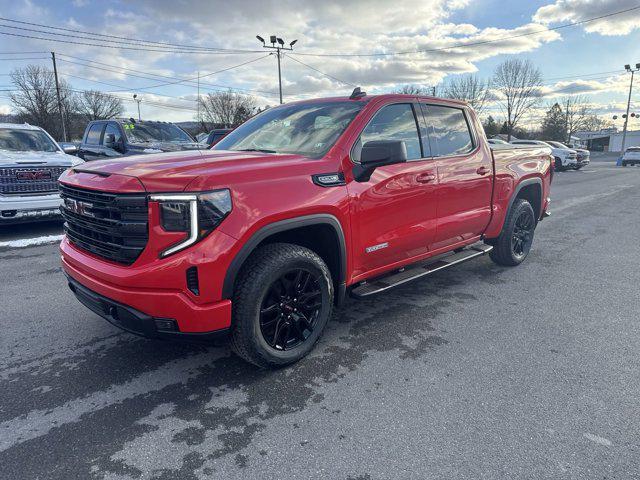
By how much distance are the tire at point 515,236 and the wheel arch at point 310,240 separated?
285 cm

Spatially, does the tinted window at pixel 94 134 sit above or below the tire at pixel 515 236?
above

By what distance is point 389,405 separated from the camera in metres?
2.64

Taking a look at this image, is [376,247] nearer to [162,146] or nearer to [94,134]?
[162,146]

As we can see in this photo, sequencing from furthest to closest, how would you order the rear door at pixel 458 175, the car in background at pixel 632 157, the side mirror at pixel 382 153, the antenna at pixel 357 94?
the car in background at pixel 632 157, the rear door at pixel 458 175, the antenna at pixel 357 94, the side mirror at pixel 382 153

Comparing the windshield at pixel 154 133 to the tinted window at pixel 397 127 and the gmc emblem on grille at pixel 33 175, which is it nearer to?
the gmc emblem on grille at pixel 33 175

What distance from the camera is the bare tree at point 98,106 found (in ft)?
219

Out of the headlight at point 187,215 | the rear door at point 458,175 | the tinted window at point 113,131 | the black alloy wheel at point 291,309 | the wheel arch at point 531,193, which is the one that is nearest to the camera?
the headlight at point 187,215

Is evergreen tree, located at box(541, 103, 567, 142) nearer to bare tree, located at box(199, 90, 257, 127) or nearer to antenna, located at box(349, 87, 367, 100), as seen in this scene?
bare tree, located at box(199, 90, 257, 127)

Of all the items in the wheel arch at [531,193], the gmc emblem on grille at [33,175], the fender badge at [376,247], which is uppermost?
the gmc emblem on grille at [33,175]

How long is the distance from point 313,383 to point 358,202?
133cm

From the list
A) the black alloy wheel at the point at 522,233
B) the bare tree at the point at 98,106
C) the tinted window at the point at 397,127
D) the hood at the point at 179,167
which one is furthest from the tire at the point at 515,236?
the bare tree at the point at 98,106

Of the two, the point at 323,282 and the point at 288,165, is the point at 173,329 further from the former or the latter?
the point at 288,165

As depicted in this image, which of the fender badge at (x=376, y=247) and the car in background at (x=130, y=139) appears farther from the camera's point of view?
the car in background at (x=130, y=139)

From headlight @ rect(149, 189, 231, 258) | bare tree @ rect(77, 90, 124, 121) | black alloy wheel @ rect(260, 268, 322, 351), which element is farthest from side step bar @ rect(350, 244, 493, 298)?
bare tree @ rect(77, 90, 124, 121)
